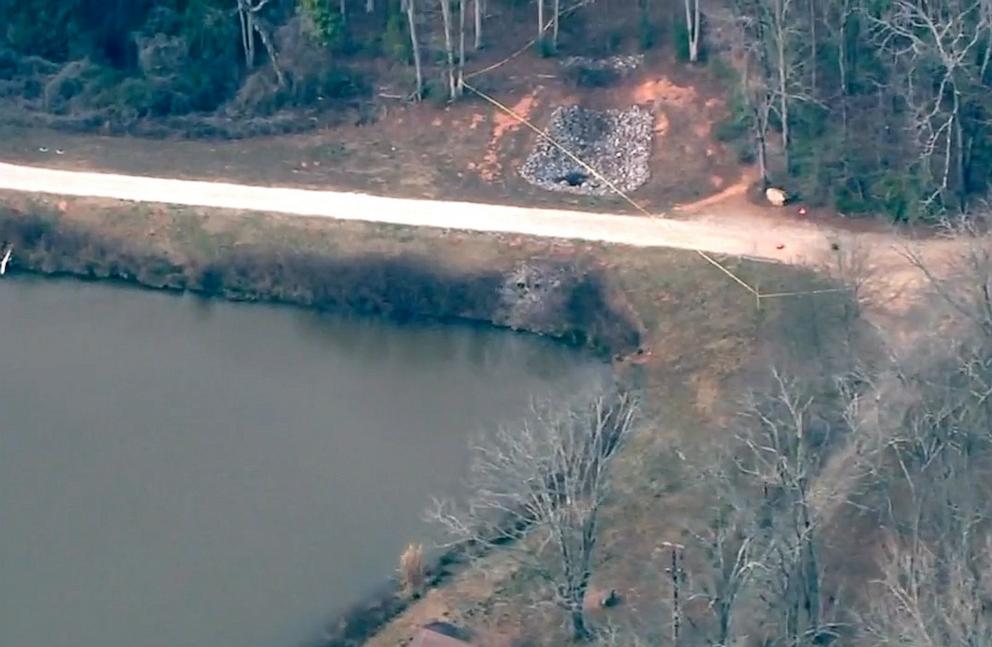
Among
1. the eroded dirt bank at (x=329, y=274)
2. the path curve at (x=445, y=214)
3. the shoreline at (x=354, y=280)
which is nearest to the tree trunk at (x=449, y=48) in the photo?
the path curve at (x=445, y=214)

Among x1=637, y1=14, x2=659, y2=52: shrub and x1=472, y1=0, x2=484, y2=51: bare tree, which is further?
x1=472, y1=0, x2=484, y2=51: bare tree

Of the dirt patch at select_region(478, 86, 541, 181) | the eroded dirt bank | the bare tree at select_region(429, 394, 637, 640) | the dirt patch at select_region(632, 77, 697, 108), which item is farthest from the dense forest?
the bare tree at select_region(429, 394, 637, 640)

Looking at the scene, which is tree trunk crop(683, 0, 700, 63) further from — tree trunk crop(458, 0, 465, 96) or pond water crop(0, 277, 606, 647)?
pond water crop(0, 277, 606, 647)

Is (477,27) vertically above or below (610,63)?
A: above

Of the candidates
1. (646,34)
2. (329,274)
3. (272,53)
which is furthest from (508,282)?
(272,53)

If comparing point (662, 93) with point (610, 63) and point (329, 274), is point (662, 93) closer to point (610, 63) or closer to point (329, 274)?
point (610, 63)

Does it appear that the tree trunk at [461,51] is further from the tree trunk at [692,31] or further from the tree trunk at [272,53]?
the tree trunk at [692,31]
